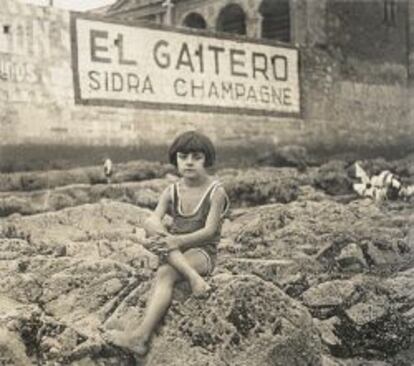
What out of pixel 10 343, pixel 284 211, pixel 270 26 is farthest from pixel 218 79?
pixel 270 26

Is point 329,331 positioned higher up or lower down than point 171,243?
lower down

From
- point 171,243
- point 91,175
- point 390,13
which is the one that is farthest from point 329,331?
point 390,13

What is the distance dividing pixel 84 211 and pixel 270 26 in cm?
777

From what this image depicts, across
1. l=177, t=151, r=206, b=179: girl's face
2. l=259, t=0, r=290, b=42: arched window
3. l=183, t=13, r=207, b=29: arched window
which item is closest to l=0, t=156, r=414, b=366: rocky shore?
l=177, t=151, r=206, b=179: girl's face

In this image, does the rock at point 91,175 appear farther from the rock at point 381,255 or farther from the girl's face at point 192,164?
the rock at point 381,255

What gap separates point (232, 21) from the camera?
12.9m

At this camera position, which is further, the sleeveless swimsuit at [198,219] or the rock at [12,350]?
the sleeveless swimsuit at [198,219]

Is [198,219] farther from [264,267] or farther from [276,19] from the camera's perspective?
[276,19]

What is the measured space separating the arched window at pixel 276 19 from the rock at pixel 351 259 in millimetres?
6815

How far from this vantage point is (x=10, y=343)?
4.16m

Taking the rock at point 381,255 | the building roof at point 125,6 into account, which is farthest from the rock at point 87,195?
the building roof at point 125,6

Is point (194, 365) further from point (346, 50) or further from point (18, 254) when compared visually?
point (346, 50)

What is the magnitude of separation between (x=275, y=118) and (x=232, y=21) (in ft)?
19.4

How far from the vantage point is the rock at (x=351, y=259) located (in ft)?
18.4
